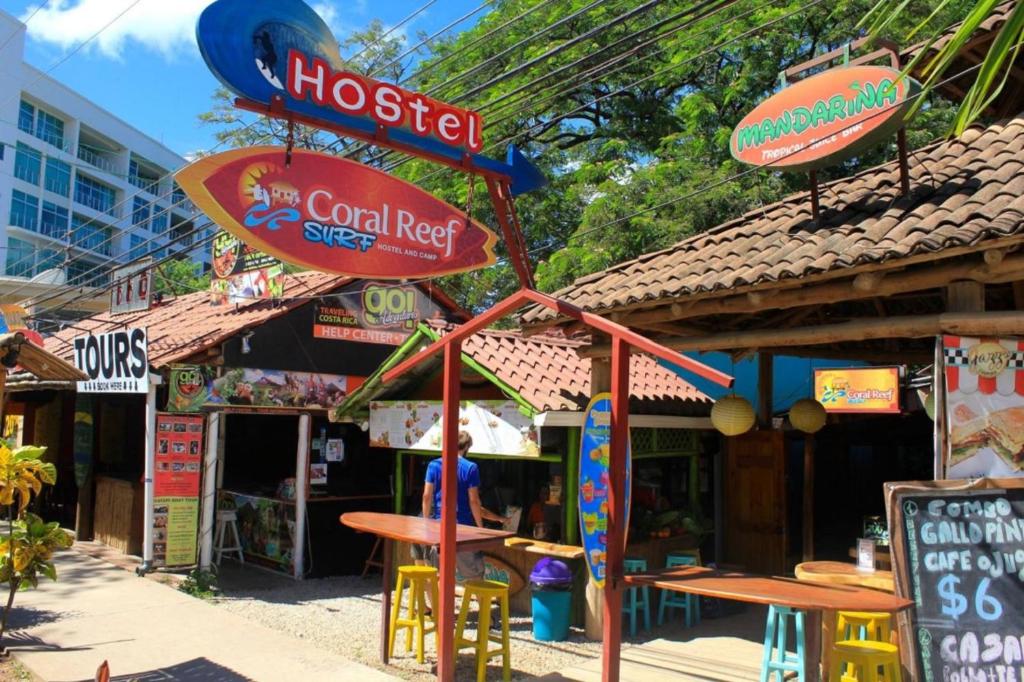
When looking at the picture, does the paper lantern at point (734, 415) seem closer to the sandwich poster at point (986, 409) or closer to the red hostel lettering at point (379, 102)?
the sandwich poster at point (986, 409)

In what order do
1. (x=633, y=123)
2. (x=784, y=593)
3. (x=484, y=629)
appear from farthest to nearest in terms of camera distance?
1. (x=633, y=123)
2. (x=484, y=629)
3. (x=784, y=593)

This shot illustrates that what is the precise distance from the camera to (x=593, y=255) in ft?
49.4

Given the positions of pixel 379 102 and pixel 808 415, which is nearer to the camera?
pixel 379 102

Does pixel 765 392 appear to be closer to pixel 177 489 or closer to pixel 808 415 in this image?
pixel 808 415

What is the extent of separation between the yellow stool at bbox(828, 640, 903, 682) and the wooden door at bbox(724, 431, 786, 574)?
15.0 feet

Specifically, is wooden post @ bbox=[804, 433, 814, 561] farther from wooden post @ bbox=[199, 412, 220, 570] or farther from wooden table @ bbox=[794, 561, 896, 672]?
wooden post @ bbox=[199, 412, 220, 570]

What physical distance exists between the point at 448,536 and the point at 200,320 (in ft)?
28.6

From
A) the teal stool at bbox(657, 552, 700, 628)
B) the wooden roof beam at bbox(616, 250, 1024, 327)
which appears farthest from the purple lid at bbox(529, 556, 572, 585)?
the wooden roof beam at bbox(616, 250, 1024, 327)

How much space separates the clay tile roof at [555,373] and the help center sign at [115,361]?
4.28 m

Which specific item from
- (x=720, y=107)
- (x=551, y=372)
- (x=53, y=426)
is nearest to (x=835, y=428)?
(x=551, y=372)

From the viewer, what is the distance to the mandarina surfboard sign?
586 centimetres

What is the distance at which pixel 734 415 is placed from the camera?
25.2 feet

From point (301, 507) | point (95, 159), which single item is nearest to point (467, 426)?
point (301, 507)

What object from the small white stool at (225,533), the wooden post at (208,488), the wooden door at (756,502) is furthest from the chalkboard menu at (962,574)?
the small white stool at (225,533)
